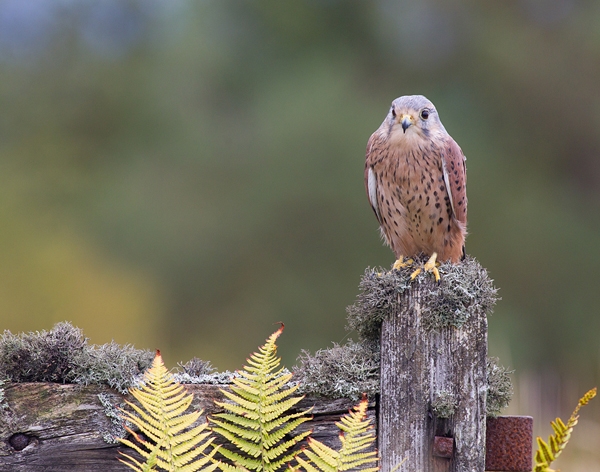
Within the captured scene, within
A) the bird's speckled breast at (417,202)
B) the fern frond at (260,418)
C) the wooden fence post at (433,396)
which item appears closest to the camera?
the fern frond at (260,418)

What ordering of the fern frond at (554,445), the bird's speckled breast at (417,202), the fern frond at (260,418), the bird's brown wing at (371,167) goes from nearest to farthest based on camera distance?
the fern frond at (554,445) < the fern frond at (260,418) < the bird's speckled breast at (417,202) < the bird's brown wing at (371,167)

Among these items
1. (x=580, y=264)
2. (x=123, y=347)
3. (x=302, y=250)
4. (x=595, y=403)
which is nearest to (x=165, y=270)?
(x=302, y=250)

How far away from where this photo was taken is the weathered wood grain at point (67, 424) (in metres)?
1.74

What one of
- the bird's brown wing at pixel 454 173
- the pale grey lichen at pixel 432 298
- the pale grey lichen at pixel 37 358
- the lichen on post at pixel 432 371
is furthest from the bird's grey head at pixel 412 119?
the pale grey lichen at pixel 37 358

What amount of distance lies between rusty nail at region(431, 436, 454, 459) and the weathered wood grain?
0.17m

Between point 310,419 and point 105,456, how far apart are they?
525 millimetres

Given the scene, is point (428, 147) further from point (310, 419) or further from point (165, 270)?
point (165, 270)

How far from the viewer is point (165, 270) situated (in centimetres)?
852

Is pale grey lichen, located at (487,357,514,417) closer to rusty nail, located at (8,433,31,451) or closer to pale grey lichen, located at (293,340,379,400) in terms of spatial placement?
pale grey lichen, located at (293,340,379,400)

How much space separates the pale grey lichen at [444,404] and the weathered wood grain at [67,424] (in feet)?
0.52

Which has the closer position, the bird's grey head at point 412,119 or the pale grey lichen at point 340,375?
the pale grey lichen at point 340,375

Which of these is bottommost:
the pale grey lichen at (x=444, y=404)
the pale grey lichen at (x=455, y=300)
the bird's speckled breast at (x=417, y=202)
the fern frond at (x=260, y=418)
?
the fern frond at (x=260, y=418)

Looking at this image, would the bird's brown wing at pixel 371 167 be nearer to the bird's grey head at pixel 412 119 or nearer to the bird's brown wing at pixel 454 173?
the bird's grey head at pixel 412 119

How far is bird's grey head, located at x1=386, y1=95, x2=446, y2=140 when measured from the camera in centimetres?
316
